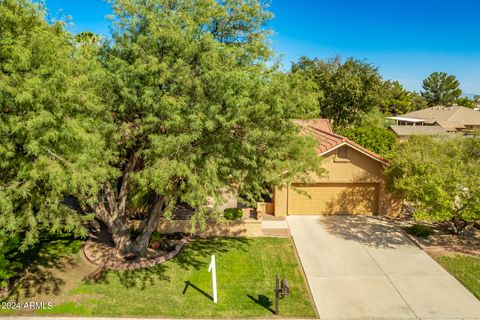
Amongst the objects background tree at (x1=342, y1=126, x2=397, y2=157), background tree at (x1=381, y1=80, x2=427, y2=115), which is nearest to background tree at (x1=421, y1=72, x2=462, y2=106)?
background tree at (x1=381, y1=80, x2=427, y2=115)

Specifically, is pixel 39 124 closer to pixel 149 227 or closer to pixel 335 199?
pixel 149 227

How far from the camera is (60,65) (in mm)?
8258

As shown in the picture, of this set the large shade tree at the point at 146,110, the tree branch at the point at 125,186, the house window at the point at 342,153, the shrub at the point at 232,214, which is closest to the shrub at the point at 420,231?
the house window at the point at 342,153

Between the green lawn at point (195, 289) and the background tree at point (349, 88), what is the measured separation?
79.5 ft

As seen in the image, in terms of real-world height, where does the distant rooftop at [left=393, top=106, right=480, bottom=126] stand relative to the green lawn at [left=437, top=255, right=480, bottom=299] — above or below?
above

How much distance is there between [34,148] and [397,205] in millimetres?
16366

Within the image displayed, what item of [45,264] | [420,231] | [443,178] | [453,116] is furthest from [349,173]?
[453,116]

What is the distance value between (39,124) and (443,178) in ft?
43.3

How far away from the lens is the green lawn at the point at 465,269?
11.1 meters

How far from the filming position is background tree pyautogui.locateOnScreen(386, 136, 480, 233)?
12445 millimetres

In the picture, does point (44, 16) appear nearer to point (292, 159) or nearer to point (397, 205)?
point (292, 159)

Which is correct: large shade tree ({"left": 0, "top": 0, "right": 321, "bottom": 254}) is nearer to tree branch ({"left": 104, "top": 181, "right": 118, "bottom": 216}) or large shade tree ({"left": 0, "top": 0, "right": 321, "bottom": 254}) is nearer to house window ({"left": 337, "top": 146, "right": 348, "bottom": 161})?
tree branch ({"left": 104, "top": 181, "right": 118, "bottom": 216})

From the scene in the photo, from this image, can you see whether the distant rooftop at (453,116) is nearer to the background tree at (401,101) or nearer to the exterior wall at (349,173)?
the background tree at (401,101)

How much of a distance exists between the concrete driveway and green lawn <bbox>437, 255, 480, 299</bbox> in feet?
0.97
